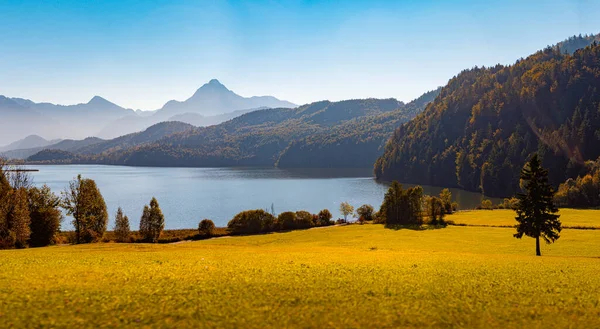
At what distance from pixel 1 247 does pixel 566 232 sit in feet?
340

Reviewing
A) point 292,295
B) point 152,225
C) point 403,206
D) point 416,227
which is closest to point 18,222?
point 152,225

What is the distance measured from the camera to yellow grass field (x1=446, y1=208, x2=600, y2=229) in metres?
80.3

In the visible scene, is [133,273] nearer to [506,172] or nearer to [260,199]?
[260,199]

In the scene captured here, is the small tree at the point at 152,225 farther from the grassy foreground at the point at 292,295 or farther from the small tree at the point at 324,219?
the grassy foreground at the point at 292,295

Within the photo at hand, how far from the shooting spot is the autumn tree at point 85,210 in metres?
74.8

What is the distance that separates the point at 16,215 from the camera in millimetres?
59812

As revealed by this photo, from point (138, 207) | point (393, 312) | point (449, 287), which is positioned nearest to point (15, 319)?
point (393, 312)

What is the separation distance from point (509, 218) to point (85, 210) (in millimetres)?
106637

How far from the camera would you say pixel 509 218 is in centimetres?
9456

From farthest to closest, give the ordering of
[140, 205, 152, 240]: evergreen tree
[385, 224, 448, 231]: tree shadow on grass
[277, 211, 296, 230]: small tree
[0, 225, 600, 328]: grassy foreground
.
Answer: [277, 211, 296, 230]: small tree
[385, 224, 448, 231]: tree shadow on grass
[140, 205, 152, 240]: evergreen tree
[0, 225, 600, 328]: grassy foreground

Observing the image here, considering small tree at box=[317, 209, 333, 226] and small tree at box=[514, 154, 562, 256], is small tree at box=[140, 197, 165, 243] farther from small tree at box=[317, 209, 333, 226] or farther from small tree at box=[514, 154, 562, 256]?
small tree at box=[514, 154, 562, 256]

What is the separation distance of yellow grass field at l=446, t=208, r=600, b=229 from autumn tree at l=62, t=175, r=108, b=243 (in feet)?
301

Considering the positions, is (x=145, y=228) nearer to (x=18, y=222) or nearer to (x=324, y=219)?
(x=18, y=222)

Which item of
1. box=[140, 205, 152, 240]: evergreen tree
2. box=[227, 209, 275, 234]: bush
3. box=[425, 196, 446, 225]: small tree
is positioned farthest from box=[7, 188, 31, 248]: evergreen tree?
box=[425, 196, 446, 225]: small tree
